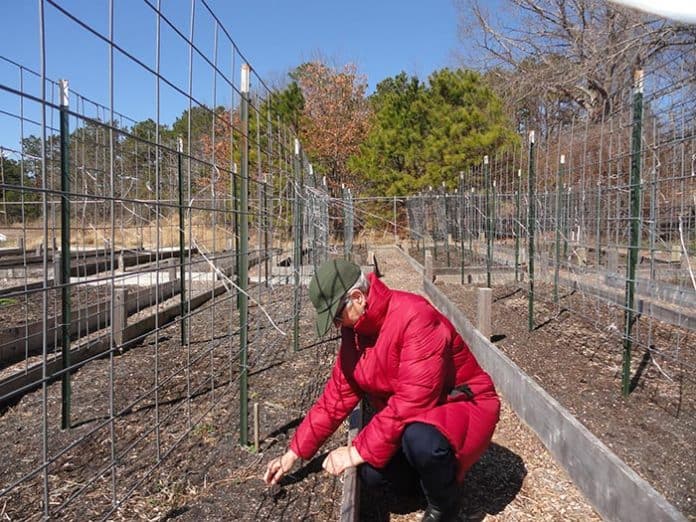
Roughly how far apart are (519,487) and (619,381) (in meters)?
1.72

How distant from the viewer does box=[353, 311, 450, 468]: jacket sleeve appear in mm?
1961

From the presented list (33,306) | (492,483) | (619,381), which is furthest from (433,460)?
(33,306)

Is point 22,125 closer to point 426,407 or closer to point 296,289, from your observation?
point 296,289

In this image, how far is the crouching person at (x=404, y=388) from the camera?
1969 mm

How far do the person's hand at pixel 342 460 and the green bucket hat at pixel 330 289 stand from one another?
435mm

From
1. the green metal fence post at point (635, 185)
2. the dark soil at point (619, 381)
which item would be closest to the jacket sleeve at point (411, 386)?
the dark soil at point (619, 381)

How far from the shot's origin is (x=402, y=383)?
198 centimetres

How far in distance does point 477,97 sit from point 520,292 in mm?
11323

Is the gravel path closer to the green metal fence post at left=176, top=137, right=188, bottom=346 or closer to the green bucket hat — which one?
the green bucket hat

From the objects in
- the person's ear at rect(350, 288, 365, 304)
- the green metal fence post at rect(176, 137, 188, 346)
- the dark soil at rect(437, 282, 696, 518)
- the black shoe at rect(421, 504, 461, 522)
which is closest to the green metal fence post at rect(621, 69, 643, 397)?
the dark soil at rect(437, 282, 696, 518)

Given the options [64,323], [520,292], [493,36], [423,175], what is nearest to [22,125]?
[64,323]

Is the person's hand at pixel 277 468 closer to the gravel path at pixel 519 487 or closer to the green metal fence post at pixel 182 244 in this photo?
the gravel path at pixel 519 487

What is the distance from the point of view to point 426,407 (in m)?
2.00

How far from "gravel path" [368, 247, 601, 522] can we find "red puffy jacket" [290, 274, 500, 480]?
1.60 ft
